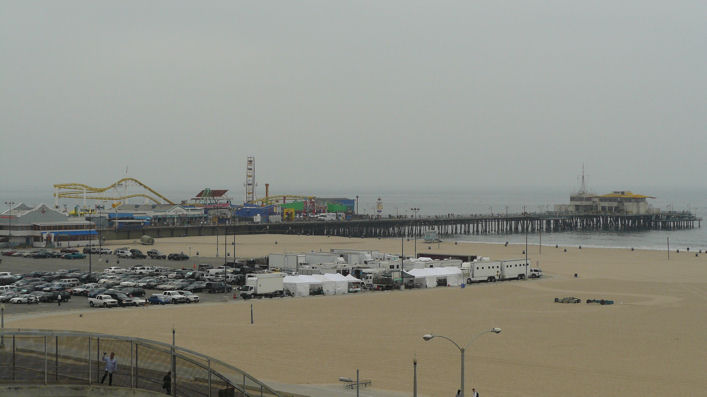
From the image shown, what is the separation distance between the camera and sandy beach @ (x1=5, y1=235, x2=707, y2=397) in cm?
2417

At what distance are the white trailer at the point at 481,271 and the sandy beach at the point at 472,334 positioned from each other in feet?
4.38

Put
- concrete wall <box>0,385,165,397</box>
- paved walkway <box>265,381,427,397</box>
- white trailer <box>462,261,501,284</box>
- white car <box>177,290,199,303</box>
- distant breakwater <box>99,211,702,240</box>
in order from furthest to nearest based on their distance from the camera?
distant breakwater <box>99,211,702,240</box> → white trailer <box>462,261,501,284</box> → white car <box>177,290,199,303</box> → paved walkway <box>265,381,427,397</box> → concrete wall <box>0,385,165,397</box>

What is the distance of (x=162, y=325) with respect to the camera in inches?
1289

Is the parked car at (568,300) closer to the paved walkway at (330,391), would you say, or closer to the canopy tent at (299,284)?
the canopy tent at (299,284)

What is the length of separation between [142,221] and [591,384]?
80.7 metres

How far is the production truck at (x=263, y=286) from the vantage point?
42.9m

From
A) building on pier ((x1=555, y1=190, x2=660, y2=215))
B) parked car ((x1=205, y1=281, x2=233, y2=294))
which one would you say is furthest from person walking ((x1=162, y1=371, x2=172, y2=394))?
building on pier ((x1=555, y1=190, x2=660, y2=215))

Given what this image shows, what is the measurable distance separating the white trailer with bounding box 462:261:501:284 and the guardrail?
126 feet

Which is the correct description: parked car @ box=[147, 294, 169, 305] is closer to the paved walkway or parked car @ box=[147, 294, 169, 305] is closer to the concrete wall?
the paved walkway

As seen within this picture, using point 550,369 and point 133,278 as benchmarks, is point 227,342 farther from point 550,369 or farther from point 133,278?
point 133,278

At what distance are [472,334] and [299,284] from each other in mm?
15032

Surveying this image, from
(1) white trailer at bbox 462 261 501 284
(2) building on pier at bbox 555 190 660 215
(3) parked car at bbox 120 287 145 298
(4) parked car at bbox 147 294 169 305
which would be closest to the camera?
(4) parked car at bbox 147 294 169 305

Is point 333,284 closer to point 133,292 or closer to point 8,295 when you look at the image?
point 133,292

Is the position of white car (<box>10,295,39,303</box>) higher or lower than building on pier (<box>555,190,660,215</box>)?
lower
